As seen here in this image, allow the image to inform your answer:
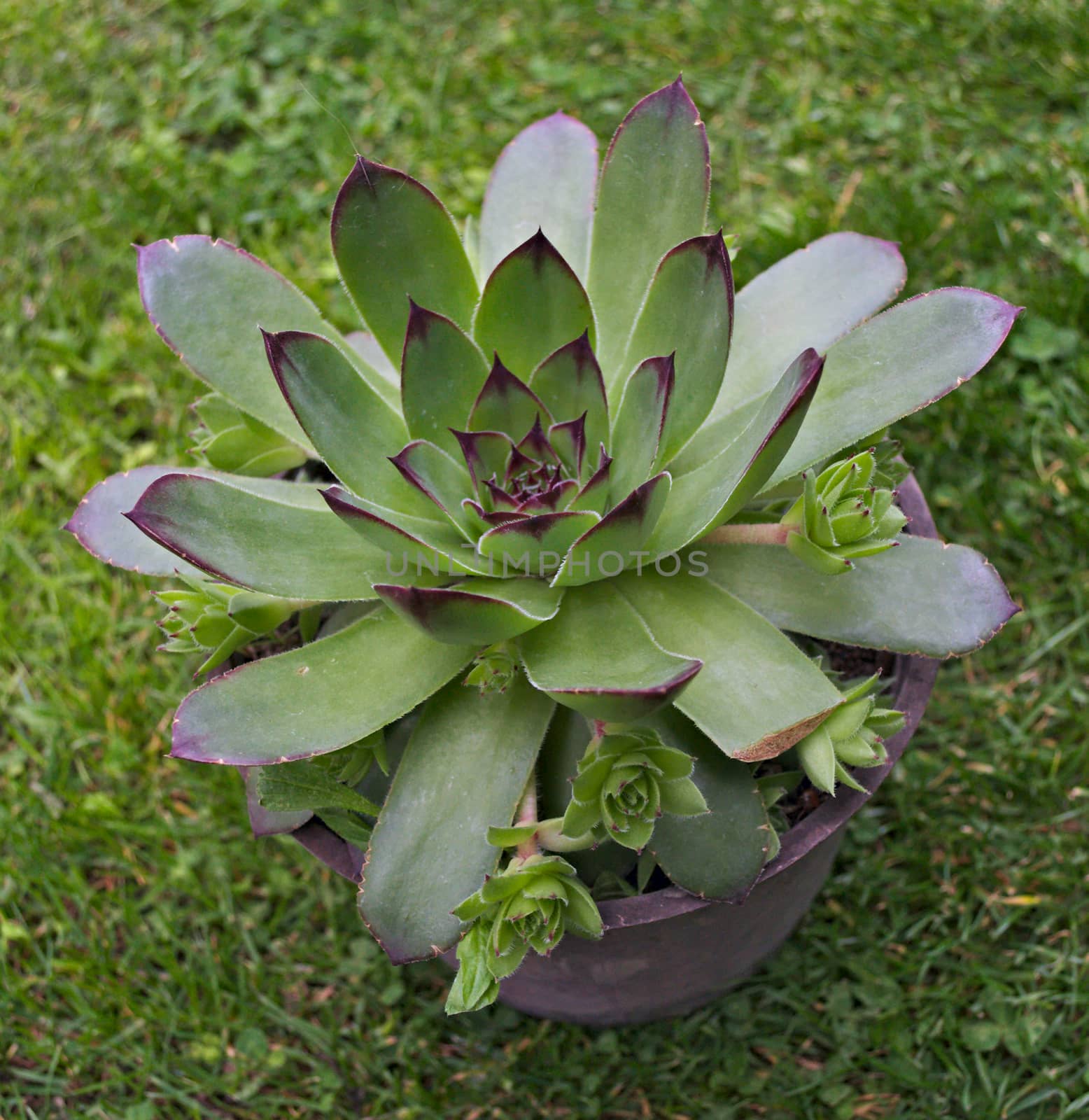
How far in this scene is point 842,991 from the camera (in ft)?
5.97

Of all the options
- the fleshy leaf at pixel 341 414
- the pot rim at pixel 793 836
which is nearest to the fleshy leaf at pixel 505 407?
the fleshy leaf at pixel 341 414

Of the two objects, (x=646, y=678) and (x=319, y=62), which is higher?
(x=319, y=62)

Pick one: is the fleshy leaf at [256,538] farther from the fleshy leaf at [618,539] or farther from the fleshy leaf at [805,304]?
the fleshy leaf at [805,304]

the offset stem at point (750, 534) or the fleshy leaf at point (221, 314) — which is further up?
the fleshy leaf at point (221, 314)

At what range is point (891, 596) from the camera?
1370mm

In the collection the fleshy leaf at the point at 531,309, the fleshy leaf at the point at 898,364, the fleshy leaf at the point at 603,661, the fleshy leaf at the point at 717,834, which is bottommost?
the fleshy leaf at the point at 717,834

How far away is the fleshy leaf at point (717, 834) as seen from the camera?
4.31 ft

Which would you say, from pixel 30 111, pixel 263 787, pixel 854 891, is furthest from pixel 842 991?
pixel 30 111

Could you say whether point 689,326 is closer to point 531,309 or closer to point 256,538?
point 531,309

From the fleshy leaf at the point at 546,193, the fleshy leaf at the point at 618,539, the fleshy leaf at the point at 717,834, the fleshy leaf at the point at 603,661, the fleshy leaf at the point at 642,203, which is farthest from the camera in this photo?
the fleshy leaf at the point at 546,193

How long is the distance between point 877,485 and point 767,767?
1.27 ft

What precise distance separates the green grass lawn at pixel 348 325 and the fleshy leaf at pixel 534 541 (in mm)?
848

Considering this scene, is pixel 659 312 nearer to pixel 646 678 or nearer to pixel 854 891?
pixel 646 678

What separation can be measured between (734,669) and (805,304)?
1.78 ft
